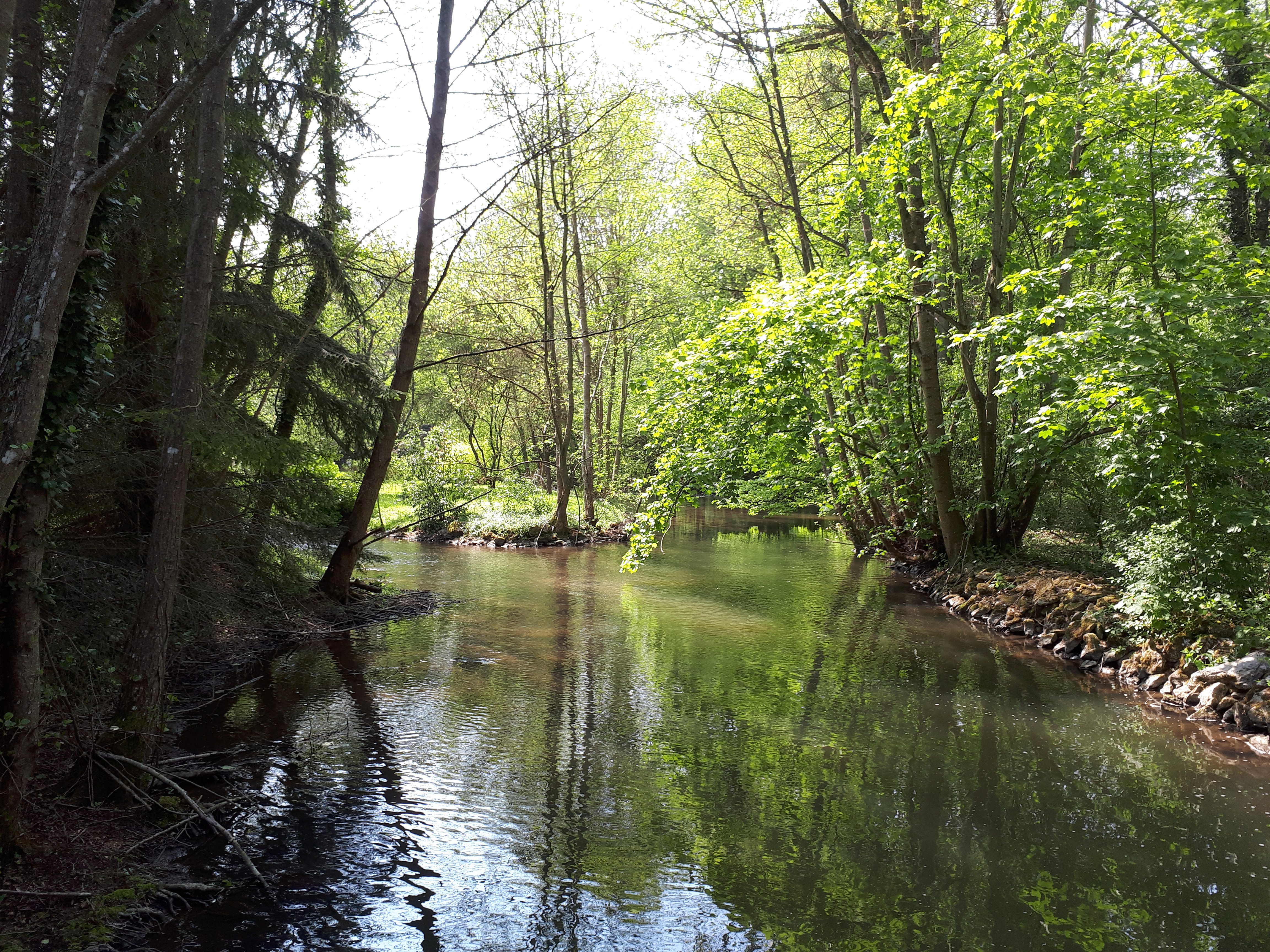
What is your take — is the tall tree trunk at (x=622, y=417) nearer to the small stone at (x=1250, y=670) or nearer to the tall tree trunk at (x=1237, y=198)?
the tall tree trunk at (x=1237, y=198)

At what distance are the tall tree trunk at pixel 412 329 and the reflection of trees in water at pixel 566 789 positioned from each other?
3.34 metres

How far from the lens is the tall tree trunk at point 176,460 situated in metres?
4.86

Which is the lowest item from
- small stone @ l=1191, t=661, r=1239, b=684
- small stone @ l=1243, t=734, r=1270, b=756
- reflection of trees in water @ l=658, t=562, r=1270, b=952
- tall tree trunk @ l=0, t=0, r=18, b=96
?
reflection of trees in water @ l=658, t=562, r=1270, b=952

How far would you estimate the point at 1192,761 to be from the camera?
6.63 meters

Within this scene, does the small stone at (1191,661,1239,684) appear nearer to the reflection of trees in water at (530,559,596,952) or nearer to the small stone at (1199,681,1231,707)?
the small stone at (1199,681,1231,707)

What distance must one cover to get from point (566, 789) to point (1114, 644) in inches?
290

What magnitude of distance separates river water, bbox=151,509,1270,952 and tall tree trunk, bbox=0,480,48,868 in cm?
98

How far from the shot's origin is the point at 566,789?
19.2 feet

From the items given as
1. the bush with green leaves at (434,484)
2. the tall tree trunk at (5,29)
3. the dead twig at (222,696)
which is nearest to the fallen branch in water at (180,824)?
the dead twig at (222,696)

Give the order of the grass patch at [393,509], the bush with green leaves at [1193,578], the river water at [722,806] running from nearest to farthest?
1. the river water at [722,806]
2. the bush with green leaves at [1193,578]
3. the grass patch at [393,509]

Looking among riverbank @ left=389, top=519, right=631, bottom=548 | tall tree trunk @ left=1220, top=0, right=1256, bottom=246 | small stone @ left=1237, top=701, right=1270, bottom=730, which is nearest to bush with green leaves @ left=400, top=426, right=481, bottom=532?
riverbank @ left=389, top=519, right=631, bottom=548

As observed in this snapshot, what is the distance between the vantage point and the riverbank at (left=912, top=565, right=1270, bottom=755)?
748 cm

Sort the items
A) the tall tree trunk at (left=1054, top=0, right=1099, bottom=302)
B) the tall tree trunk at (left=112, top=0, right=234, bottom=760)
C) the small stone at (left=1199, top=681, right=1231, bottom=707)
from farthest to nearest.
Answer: the tall tree trunk at (left=1054, top=0, right=1099, bottom=302) → the small stone at (left=1199, top=681, right=1231, bottom=707) → the tall tree trunk at (left=112, top=0, right=234, bottom=760)

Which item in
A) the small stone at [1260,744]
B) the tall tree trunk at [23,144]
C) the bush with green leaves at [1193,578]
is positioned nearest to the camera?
the tall tree trunk at [23,144]
